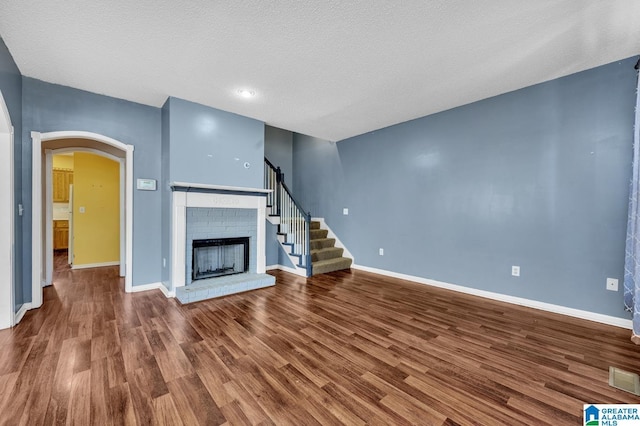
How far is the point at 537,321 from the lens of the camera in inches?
113

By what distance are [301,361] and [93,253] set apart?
5.68 m

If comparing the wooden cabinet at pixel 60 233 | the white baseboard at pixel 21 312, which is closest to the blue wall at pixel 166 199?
the white baseboard at pixel 21 312

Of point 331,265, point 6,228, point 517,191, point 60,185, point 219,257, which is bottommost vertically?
point 331,265

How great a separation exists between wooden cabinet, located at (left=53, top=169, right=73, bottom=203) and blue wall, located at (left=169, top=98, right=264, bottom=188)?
6453mm

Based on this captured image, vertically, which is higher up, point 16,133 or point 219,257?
point 16,133

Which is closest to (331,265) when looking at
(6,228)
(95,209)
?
(6,228)

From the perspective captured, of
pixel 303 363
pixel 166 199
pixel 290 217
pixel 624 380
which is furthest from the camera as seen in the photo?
pixel 290 217

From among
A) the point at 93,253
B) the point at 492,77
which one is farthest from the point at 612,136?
the point at 93,253

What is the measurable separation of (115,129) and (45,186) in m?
1.40

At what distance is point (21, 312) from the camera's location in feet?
9.32

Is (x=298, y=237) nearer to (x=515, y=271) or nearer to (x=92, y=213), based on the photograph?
(x=515, y=271)

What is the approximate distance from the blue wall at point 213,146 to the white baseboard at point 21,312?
2126 millimetres

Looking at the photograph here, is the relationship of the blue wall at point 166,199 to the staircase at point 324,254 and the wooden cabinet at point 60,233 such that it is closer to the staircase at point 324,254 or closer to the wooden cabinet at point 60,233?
the staircase at point 324,254

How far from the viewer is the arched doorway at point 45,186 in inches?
123
